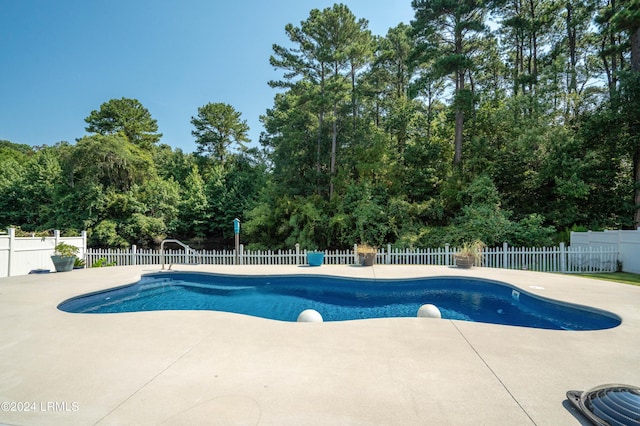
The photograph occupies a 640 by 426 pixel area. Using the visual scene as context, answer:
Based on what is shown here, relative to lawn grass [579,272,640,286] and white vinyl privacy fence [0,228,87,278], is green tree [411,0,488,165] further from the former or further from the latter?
white vinyl privacy fence [0,228,87,278]

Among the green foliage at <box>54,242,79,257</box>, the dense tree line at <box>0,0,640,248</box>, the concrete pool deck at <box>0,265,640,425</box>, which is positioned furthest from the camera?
the dense tree line at <box>0,0,640,248</box>

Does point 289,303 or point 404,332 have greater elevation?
point 404,332

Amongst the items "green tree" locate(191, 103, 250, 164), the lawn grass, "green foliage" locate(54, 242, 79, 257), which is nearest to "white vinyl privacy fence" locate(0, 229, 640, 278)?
the lawn grass

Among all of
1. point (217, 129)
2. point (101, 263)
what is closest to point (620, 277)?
point (101, 263)

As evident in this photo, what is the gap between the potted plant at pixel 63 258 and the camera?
8.27m

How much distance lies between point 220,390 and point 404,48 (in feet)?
71.8

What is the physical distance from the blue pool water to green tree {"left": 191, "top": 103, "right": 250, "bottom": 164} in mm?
20403

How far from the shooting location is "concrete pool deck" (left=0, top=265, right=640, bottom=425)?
6.47 ft

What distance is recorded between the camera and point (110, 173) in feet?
60.3

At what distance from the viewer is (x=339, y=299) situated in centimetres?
674

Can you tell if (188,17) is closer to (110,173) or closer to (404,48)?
(110,173)

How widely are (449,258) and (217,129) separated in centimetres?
2309

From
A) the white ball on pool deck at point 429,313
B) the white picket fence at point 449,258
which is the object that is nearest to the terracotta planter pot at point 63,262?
the white picket fence at point 449,258

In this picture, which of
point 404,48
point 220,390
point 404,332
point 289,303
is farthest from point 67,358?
point 404,48
